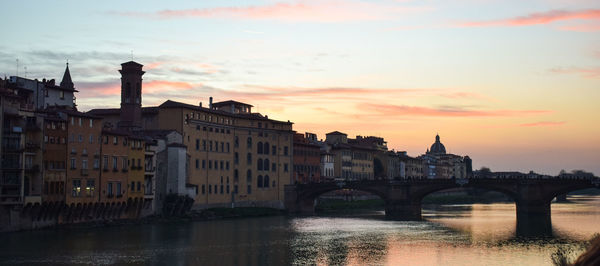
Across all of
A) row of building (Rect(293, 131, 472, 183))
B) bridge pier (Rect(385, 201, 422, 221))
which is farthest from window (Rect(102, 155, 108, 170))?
row of building (Rect(293, 131, 472, 183))

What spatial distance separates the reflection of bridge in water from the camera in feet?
337

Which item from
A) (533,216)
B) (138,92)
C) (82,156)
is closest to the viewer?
(82,156)

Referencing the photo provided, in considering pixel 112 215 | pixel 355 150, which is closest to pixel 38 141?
pixel 112 215

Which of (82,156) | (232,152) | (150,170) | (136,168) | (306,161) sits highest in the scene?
(232,152)

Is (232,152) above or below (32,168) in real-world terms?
above

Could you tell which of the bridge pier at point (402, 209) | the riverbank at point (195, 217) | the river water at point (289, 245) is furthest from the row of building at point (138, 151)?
the bridge pier at point (402, 209)

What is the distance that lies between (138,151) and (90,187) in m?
9.95

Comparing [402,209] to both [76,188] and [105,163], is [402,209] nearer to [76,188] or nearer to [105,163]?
[105,163]

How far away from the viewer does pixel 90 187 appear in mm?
80500

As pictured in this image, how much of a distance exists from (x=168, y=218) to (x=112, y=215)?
9080 millimetres

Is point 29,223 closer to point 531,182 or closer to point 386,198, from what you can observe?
point 386,198

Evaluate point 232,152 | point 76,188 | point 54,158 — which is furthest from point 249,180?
point 54,158

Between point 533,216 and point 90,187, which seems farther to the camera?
point 533,216

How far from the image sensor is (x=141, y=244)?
62781mm
